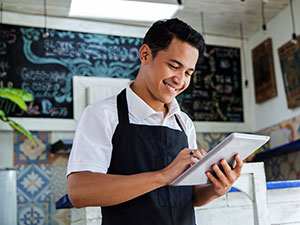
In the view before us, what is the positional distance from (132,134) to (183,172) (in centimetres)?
27

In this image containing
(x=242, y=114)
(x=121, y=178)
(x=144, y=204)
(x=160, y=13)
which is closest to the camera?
(x=121, y=178)

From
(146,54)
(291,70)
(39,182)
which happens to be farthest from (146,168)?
(291,70)

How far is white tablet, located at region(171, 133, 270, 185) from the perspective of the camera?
1.40m

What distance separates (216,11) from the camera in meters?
5.95

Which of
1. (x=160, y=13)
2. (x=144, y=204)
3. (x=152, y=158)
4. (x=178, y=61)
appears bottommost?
(x=144, y=204)

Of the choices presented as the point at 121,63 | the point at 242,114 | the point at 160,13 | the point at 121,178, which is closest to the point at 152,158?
the point at 121,178

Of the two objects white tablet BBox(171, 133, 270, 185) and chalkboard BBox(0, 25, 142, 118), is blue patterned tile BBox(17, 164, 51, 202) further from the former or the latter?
white tablet BBox(171, 133, 270, 185)

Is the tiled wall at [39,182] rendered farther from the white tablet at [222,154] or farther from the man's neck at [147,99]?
the white tablet at [222,154]

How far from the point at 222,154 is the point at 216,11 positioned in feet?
15.7

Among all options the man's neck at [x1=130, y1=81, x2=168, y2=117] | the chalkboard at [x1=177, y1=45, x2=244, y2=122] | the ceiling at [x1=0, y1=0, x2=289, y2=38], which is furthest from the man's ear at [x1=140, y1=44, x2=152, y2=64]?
the chalkboard at [x1=177, y1=45, x2=244, y2=122]

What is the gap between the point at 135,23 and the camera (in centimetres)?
621

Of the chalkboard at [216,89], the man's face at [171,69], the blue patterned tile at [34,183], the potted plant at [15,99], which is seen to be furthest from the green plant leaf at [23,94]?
the man's face at [171,69]

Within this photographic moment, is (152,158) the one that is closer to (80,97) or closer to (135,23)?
(80,97)

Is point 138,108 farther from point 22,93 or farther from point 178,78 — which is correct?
point 22,93
